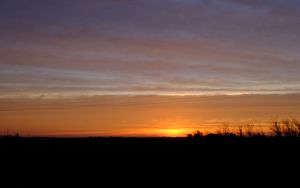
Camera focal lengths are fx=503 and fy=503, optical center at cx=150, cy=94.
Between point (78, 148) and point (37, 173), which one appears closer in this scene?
point (37, 173)

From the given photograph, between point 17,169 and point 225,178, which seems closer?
point 225,178

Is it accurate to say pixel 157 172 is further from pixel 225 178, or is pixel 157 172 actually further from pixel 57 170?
pixel 57 170

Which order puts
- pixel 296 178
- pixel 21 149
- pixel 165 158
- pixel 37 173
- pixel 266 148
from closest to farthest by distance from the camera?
1. pixel 296 178
2. pixel 37 173
3. pixel 165 158
4. pixel 266 148
5. pixel 21 149

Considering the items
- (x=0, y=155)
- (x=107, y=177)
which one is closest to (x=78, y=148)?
(x=0, y=155)

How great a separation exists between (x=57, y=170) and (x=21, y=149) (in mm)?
5910

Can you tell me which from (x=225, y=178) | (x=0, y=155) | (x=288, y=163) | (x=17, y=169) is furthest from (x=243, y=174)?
(x=0, y=155)

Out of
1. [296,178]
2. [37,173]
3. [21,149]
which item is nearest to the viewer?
[296,178]

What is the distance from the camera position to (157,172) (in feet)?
49.2

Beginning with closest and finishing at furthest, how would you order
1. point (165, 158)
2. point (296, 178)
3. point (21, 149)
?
1. point (296, 178)
2. point (165, 158)
3. point (21, 149)

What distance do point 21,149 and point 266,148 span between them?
32.5 ft

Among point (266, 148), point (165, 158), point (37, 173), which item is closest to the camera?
point (37, 173)

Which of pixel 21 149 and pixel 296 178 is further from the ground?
pixel 21 149

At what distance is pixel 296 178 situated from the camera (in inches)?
539

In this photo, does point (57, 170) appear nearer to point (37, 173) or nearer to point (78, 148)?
point (37, 173)
